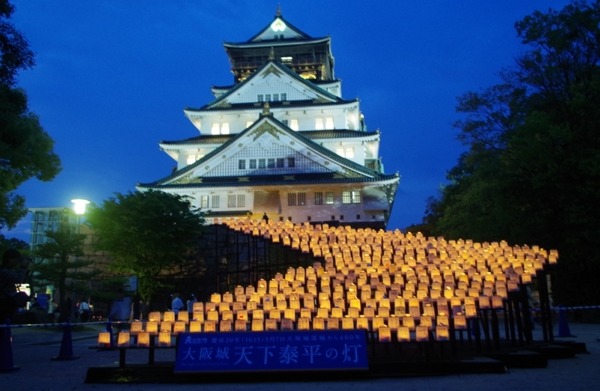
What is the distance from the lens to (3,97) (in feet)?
39.9

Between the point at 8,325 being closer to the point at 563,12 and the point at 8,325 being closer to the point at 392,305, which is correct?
the point at 392,305

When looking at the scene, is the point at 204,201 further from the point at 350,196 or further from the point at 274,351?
the point at 274,351

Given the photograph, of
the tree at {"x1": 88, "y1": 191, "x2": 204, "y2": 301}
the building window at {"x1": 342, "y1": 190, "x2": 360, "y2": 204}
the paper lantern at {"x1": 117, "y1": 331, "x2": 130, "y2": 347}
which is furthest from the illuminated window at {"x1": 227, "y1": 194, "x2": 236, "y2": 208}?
the paper lantern at {"x1": 117, "y1": 331, "x2": 130, "y2": 347}

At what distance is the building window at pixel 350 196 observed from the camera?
28.6 m

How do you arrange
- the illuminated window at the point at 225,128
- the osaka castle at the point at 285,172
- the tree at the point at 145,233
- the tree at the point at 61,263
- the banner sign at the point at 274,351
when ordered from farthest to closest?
1. the illuminated window at the point at 225,128
2. the osaka castle at the point at 285,172
3. the tree at the point at 61,263
4. the tree at the point at 145,233
5. the banner sign at the point at 274,351

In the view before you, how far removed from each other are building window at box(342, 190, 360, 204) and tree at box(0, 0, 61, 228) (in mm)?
16821

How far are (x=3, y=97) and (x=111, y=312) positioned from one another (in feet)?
36.3

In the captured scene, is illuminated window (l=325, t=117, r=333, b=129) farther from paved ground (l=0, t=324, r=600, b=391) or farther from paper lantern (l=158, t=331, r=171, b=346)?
paper lantern (l=158, t=331, r=171, b=346)

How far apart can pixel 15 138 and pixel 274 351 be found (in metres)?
9.75

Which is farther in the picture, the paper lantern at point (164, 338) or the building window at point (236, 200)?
the building window at point (236, 200)

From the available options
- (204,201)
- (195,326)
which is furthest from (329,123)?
(195,326)

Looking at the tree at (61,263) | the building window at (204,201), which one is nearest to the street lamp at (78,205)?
the tree at (61,263)

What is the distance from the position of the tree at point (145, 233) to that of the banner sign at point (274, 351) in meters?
10.8

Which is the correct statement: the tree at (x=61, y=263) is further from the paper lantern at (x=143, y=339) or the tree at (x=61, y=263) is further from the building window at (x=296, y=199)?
the building window at (x=296, y=199)
